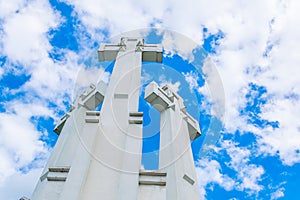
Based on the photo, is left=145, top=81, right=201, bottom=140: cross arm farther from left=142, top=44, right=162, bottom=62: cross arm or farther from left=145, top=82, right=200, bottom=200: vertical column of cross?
left=142, top=44, right=162, bottom=62: cross arm

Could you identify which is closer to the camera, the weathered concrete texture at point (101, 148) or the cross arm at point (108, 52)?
the weathered concrete texture at point (101, 148)

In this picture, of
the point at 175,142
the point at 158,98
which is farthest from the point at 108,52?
the point at 175,142

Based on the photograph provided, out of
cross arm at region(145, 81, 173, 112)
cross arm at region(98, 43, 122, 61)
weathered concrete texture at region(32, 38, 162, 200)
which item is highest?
cross arm at region(98, 43, 122, 61)

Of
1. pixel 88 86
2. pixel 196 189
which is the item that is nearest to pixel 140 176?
pixel 196 189

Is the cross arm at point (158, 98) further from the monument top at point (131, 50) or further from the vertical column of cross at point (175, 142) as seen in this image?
the monument top at point (131, 50)

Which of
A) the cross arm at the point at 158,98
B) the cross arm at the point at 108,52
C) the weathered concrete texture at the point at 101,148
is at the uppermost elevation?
the cross arm at the point at 108,52

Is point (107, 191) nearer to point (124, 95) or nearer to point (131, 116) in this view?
point (131, 116)

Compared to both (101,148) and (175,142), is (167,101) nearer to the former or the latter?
(175,142)

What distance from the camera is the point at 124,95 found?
7.20 metres

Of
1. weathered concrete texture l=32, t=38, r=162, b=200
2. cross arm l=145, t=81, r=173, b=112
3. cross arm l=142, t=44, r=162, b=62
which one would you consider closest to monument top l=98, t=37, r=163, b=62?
cross arm l=142, t=44, r=162, b=62

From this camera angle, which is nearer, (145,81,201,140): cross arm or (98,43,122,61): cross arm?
(145,81,201,140): cross arm

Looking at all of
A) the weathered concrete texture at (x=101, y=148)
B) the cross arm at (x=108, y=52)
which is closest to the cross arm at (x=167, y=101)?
the weathered concrete texture at (x=101, y=148)

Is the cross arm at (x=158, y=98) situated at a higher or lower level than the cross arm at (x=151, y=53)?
lower

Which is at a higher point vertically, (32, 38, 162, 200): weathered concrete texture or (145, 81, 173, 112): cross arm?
(145, 81, 173, 112): cross arm
